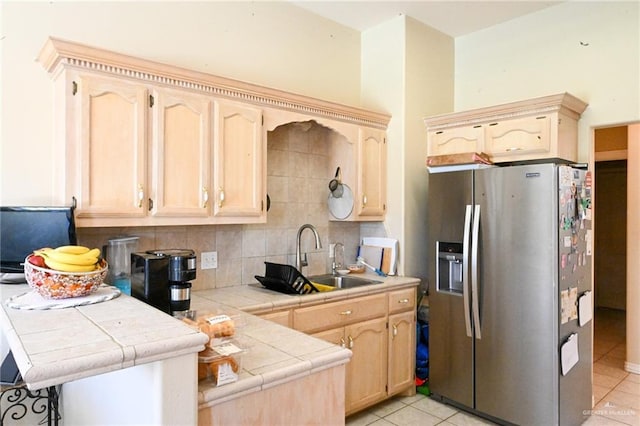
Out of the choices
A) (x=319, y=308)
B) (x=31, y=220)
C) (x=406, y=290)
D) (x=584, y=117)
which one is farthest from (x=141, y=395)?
(x=584, y=117)

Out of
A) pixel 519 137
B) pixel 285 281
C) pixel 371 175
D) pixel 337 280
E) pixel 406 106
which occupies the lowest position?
pixel 337 280

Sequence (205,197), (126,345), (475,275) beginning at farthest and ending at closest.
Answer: (475,275) → (205,197) → (126,345)

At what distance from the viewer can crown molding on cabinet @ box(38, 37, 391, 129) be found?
6.33 feet

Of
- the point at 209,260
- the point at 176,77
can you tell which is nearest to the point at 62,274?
the point at 176,77

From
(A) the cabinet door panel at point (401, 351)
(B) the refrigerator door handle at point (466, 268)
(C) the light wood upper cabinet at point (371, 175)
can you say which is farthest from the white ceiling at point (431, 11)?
(A) the cabinet door panel at point (401, 351)

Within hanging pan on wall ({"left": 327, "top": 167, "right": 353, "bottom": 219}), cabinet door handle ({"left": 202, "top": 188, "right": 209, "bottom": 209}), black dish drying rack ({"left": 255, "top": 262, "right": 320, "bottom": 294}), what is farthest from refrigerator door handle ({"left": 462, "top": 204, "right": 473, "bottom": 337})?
cabinet door handle ({"left": 202, "top": 188, "right": 209, "bottom": 209})

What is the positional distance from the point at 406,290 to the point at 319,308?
2.74 feet

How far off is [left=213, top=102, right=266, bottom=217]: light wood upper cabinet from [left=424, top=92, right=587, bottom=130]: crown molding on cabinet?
4.82 ft

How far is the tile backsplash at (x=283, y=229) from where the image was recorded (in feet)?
Result: 8.80

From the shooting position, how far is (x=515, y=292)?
264 centimetres

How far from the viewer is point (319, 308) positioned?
8.58 feet

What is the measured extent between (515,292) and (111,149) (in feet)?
7.98

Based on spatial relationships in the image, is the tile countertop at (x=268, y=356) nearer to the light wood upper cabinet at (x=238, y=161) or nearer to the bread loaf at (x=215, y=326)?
the bread loaf at (x=215, y=326)

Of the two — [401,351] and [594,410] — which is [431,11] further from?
[594,410]
